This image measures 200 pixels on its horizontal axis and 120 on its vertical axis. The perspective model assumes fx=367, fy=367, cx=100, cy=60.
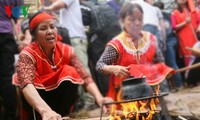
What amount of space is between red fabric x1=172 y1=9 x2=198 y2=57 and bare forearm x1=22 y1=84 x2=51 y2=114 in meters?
2.52

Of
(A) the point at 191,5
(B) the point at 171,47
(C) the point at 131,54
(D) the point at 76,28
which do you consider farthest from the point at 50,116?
(B) the point at 171,47

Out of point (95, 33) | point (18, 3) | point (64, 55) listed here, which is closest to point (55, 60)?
point (64, 55)

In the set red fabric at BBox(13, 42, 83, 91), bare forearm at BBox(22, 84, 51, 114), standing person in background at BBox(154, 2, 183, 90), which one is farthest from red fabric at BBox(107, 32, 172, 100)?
standing person in background at BBox(154, 2, 183, 90)

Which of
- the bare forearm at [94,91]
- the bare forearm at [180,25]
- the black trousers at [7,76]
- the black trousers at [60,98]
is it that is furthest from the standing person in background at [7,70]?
the bare forearm at [180,25]

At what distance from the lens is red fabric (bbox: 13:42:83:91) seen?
2924 millimetres

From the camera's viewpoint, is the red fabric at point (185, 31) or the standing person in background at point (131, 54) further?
the red fabric at point (185, 31)

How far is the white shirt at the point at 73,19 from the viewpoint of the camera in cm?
391

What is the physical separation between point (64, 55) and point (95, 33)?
1.13 m

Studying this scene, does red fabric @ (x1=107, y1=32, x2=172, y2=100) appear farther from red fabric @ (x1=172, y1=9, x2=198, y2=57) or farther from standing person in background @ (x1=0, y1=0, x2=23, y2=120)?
red fabric @ (x1=172, y1=9, x2=198, y2=57)

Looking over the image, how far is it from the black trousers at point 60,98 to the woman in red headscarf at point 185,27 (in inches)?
80.9

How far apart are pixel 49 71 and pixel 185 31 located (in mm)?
2468

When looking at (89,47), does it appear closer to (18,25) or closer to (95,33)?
(95,33)

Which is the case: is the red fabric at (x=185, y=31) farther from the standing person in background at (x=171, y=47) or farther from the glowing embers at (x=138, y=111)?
the glowing embers at (x=138, y=111)

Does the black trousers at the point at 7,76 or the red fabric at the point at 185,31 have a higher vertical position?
the red fabric at the point at 185,31
